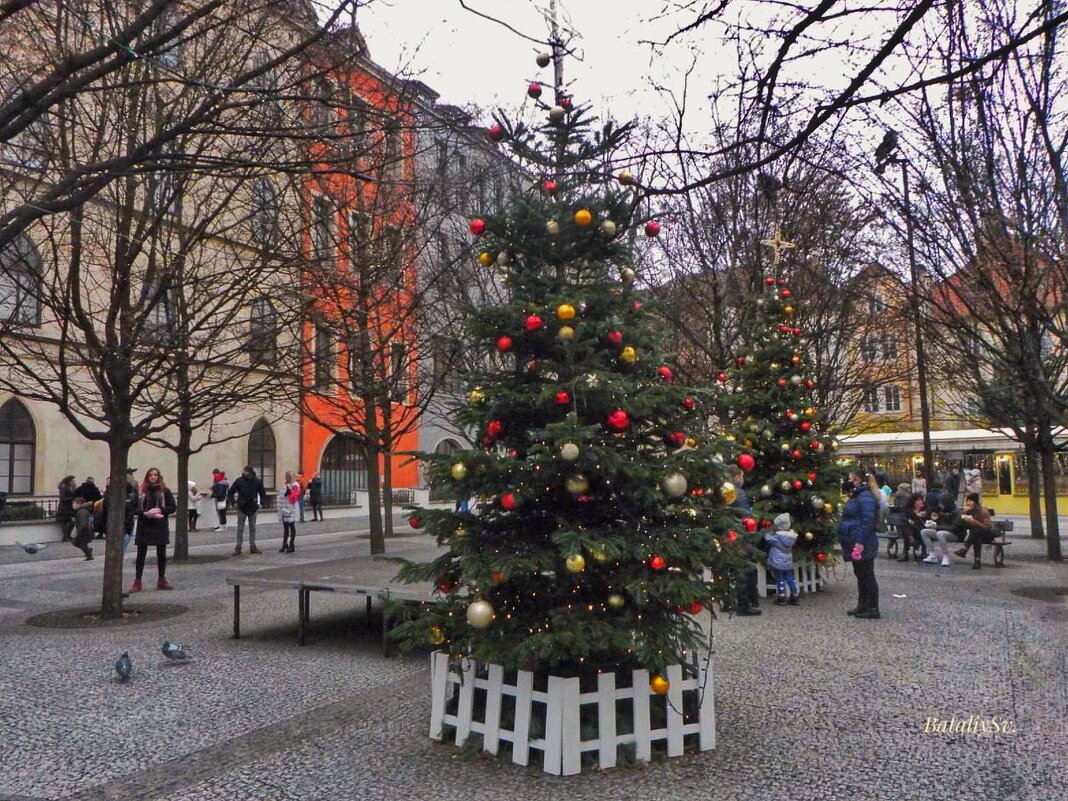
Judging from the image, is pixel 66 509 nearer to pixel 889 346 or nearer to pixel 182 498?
pixel 182 498

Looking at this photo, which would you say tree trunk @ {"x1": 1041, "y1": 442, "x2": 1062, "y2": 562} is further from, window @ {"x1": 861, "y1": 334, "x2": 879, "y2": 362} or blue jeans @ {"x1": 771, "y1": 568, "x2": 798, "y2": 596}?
window @ {"x1": 861, "y1": 334, "x2": 879, "y2": 362}

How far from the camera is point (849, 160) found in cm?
895

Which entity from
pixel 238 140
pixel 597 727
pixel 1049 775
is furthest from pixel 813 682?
pixel 238 140

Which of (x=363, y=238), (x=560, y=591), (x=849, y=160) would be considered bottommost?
(x=560, y=591)

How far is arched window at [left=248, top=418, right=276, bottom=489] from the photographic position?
29.3m

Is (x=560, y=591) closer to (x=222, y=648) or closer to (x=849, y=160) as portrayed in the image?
(x=222, y=648)

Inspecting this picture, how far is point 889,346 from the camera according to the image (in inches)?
929

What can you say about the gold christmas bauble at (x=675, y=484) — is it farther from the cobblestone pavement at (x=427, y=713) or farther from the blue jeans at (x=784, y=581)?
the blue jeans at (x=784, y=581)

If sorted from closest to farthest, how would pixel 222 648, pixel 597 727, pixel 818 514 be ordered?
1. pixel 597 727
2. pixel 222 648
3. pixel 818 514

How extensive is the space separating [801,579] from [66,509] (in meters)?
18.2

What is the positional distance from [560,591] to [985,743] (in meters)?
2.95

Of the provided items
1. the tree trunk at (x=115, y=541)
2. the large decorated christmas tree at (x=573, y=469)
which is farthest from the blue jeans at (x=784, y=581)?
the tree trunk at (x=115, y=541)

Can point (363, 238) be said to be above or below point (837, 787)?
above

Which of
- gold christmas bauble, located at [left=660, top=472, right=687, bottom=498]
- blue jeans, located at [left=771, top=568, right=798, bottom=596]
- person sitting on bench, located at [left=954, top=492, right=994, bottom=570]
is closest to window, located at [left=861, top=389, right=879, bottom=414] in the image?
person sitting on bench, located at [left=954, top=492, right=994, bottom=570]
